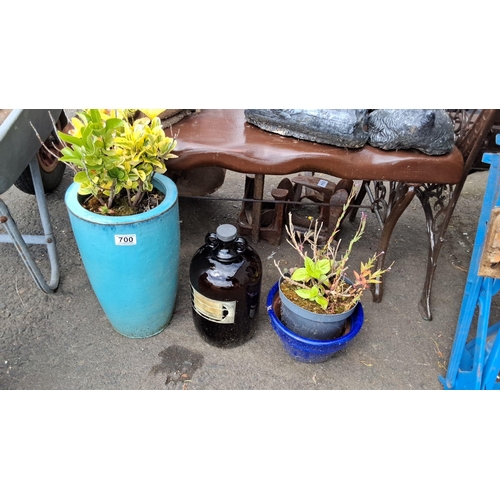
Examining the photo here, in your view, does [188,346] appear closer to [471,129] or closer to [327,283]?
[327,283]

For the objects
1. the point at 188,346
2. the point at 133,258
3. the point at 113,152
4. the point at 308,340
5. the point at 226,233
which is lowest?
the point at 188,346

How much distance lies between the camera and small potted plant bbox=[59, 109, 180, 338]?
158 cm

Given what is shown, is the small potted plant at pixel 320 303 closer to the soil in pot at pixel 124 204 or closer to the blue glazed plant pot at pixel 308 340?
the blue glazed plant pot at pixel 308 340

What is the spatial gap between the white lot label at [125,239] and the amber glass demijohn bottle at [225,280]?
0.98ft

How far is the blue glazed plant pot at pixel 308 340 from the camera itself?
6.15 feet

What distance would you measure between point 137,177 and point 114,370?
3.02 ft

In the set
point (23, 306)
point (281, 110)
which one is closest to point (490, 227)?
point (281, 110)

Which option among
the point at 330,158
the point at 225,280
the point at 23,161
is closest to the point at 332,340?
the point at 225,280

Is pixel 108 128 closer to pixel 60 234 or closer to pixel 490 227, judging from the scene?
pixel 490 227

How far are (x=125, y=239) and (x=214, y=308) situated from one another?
492 millimetres

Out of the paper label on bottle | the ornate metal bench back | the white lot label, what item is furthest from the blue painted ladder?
the white lot label

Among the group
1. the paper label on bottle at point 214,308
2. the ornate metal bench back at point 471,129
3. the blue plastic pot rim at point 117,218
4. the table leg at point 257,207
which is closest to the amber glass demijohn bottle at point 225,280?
the paper label on bottle at point 214,308

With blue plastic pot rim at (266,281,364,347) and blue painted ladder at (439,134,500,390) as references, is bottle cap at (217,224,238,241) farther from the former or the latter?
blue painted ladder at (439,134,500,390)

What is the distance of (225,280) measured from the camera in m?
1.84
